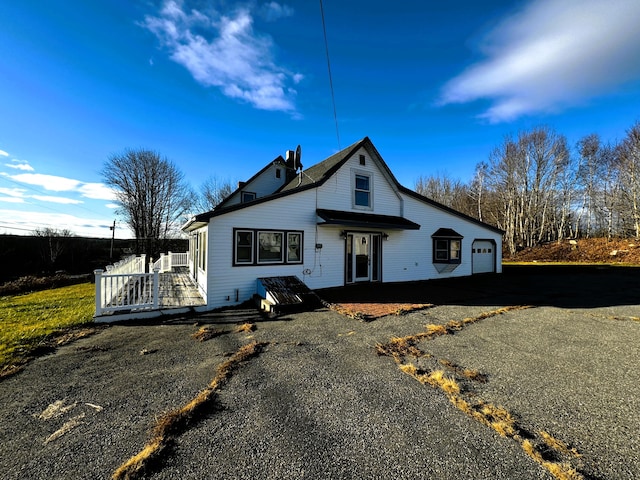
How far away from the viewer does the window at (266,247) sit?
344 inches

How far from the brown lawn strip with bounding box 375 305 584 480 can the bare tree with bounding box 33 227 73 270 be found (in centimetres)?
3506

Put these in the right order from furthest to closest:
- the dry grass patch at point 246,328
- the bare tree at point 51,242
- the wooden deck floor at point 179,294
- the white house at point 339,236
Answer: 1. the bare tree at point 51,242
2. the white house at point 339,236
3. the wooden deck floor at point 179,294
4. the dry grass patch at point 246,328

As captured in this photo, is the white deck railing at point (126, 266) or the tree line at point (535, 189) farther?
the tree line at point (535, 189)

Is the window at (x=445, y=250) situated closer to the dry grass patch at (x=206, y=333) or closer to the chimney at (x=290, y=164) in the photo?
the chimney at (x=290, y=164)

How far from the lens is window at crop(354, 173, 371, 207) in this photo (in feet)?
38.2

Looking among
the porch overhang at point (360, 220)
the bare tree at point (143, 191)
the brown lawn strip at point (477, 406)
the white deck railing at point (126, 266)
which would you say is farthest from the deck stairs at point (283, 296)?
the bare tree at point (143, 191)

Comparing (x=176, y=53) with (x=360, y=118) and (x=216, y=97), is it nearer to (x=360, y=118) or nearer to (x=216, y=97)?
(x=216, y=97)

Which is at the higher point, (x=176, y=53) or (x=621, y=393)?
(x=176, y=53)

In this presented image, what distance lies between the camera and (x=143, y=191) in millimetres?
25828

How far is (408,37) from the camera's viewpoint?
30.1 feet

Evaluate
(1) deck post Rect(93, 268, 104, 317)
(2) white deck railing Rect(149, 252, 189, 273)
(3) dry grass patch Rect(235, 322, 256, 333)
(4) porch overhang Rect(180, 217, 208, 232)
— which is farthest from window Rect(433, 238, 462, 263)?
(2) white deck railing Rect(149, 252, 189, 273)

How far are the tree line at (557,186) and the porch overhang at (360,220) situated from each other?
24876 mm

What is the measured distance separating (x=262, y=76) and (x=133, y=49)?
427 centimetres

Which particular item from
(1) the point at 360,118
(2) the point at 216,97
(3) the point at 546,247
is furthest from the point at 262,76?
(3) the point at 546,247
